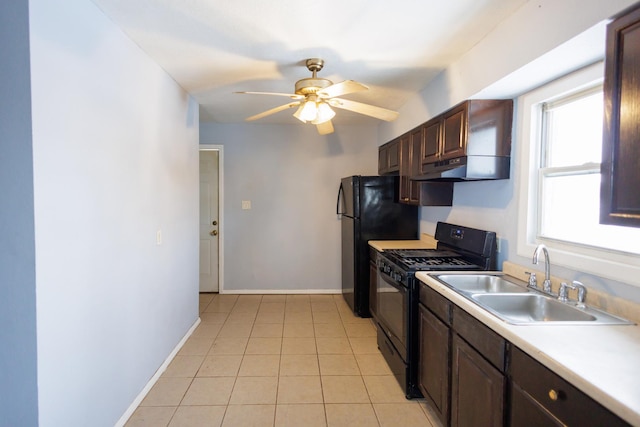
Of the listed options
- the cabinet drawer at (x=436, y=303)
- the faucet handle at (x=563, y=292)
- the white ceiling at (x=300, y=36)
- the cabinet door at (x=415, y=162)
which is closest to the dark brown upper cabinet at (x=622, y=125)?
the faucet handle at (x=563, y=292)

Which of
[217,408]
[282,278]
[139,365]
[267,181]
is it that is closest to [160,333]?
[139,365]

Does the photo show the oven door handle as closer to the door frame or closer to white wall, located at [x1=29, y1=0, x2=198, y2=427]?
white wall, located at [x1=29, y1=0, x2=198, y2=427]

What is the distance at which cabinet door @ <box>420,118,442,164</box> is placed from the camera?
2.60 m

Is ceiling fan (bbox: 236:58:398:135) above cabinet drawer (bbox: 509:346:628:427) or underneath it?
above

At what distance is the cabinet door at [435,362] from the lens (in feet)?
6.00

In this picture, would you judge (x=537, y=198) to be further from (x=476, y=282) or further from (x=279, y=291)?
(x=279, y=291)

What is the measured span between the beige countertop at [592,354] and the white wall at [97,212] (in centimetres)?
186

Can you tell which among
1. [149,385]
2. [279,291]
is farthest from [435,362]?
[279,291]

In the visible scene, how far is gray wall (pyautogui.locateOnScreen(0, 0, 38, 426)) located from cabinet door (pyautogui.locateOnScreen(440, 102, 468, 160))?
229 centimetres

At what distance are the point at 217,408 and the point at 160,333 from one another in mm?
770

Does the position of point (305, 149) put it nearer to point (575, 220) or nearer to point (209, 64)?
point (209, 64)

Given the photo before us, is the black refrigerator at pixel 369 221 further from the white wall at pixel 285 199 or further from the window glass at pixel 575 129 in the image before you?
the window glass at pixel 575 129

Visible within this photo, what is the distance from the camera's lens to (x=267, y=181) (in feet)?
15.0

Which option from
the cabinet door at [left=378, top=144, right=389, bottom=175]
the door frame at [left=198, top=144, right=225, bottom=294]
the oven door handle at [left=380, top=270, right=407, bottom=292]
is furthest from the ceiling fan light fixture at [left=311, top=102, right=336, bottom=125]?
the door frame at [left=198, top=144, right=225, bottom=294]
